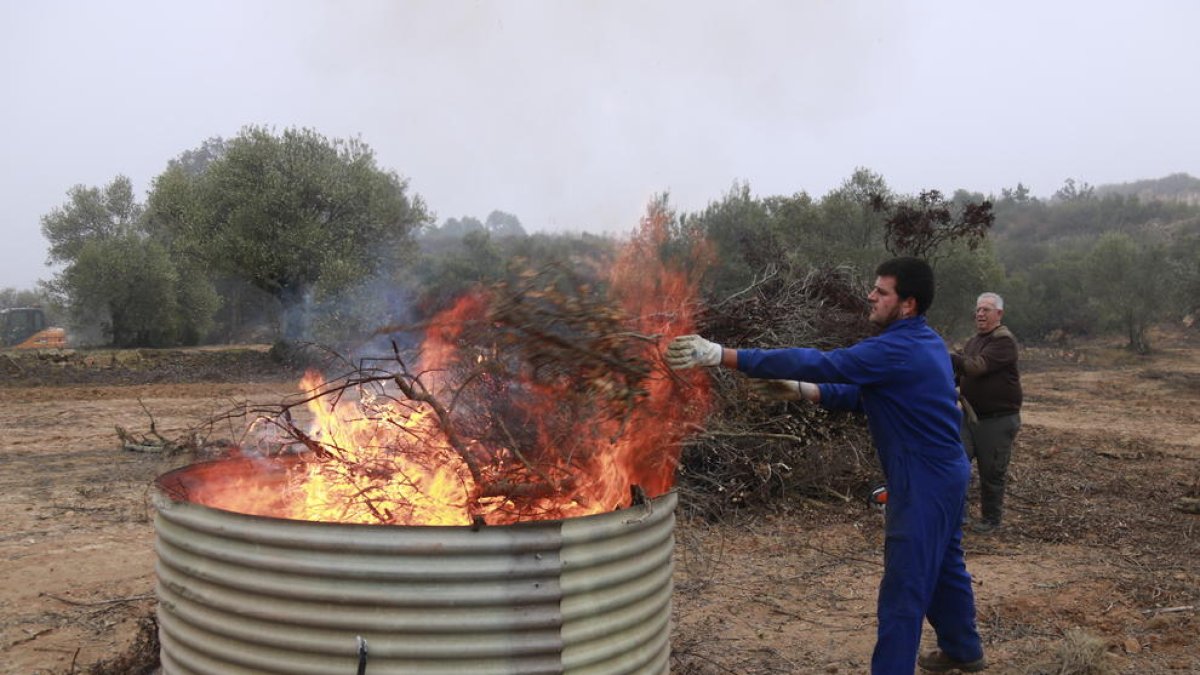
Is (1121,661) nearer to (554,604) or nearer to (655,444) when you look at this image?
(655,444)

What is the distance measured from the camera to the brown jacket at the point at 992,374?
260 inches

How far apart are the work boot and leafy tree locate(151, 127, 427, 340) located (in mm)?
17046

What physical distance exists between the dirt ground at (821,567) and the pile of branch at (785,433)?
0.96 feet

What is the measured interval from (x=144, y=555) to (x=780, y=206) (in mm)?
19441

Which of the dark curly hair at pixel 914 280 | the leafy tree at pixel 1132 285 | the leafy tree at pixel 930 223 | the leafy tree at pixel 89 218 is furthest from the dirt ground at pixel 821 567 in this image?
the leafy tree at pixel 89 218

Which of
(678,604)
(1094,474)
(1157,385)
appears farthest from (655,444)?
(1157,385)

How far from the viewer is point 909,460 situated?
11.7 ft

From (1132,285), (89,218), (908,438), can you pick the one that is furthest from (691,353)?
(89,218)

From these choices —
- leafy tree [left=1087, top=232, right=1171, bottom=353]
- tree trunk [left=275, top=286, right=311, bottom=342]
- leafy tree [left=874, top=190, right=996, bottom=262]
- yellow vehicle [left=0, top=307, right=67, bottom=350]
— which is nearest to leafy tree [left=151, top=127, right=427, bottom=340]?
tree trunk [left=275, top=286, right=311, bottom=342]

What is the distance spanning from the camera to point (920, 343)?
3580 mm

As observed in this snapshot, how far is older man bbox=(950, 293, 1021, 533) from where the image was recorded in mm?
6621

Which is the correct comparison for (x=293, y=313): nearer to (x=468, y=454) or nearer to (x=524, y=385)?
(x=524, y=385)

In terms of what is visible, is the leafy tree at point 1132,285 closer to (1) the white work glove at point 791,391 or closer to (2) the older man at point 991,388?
(2) the older man at point 991,388

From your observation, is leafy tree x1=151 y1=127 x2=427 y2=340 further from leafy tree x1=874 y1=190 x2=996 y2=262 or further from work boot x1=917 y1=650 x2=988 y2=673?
work boot x1=917 y1=650 x2=988 y2=673
